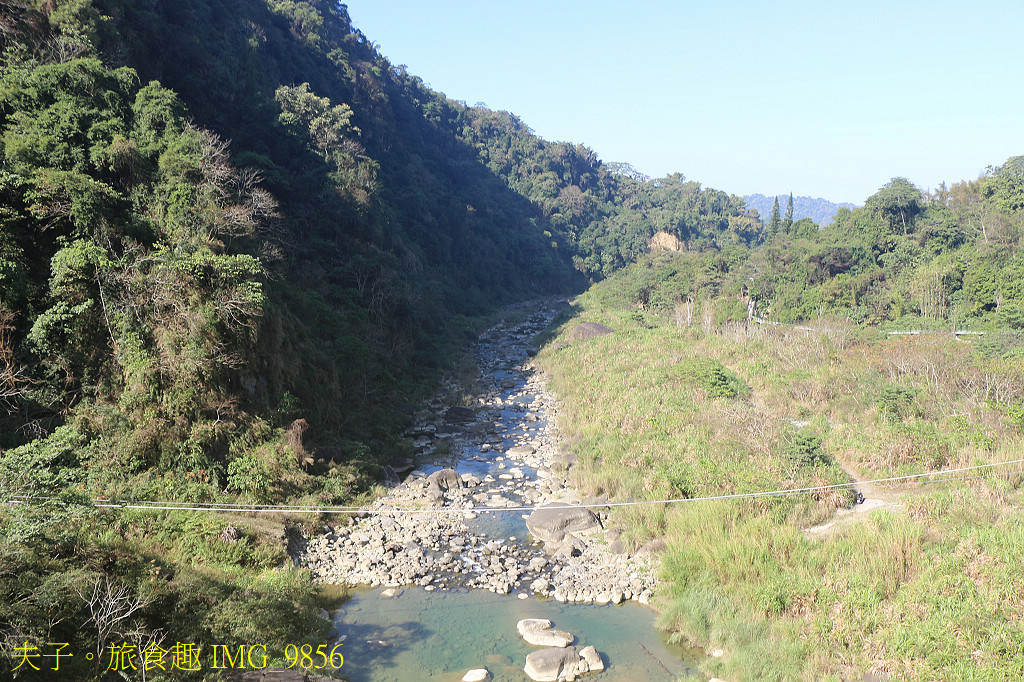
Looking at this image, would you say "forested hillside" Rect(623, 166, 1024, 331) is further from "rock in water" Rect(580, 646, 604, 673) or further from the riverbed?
"rock in water" Rect(580, 646, 604, 673)

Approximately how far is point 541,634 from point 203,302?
1047cm

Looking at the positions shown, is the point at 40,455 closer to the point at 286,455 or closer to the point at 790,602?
the point at 286,455

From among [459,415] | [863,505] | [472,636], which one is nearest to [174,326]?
[472,636]

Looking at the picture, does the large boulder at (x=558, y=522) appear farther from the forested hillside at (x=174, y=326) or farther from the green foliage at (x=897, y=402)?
the green foliage at (x=897, y=402)

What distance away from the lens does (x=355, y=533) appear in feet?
41.1

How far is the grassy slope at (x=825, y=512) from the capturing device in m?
7.79

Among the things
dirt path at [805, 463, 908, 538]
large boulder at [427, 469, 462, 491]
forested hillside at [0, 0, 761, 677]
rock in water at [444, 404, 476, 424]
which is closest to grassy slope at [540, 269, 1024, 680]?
dirt path at [805, 463, 908, 538]

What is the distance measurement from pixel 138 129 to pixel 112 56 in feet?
16.6

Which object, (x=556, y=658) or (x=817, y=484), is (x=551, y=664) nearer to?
(x=556, y=658)

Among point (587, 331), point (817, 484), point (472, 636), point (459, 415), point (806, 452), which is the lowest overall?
point (472, 636)

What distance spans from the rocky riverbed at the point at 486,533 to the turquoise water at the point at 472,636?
370 mm

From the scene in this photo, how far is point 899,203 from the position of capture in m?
42.5

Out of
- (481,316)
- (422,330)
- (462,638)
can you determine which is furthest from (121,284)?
(481,316)

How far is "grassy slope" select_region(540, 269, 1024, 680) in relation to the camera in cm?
779
